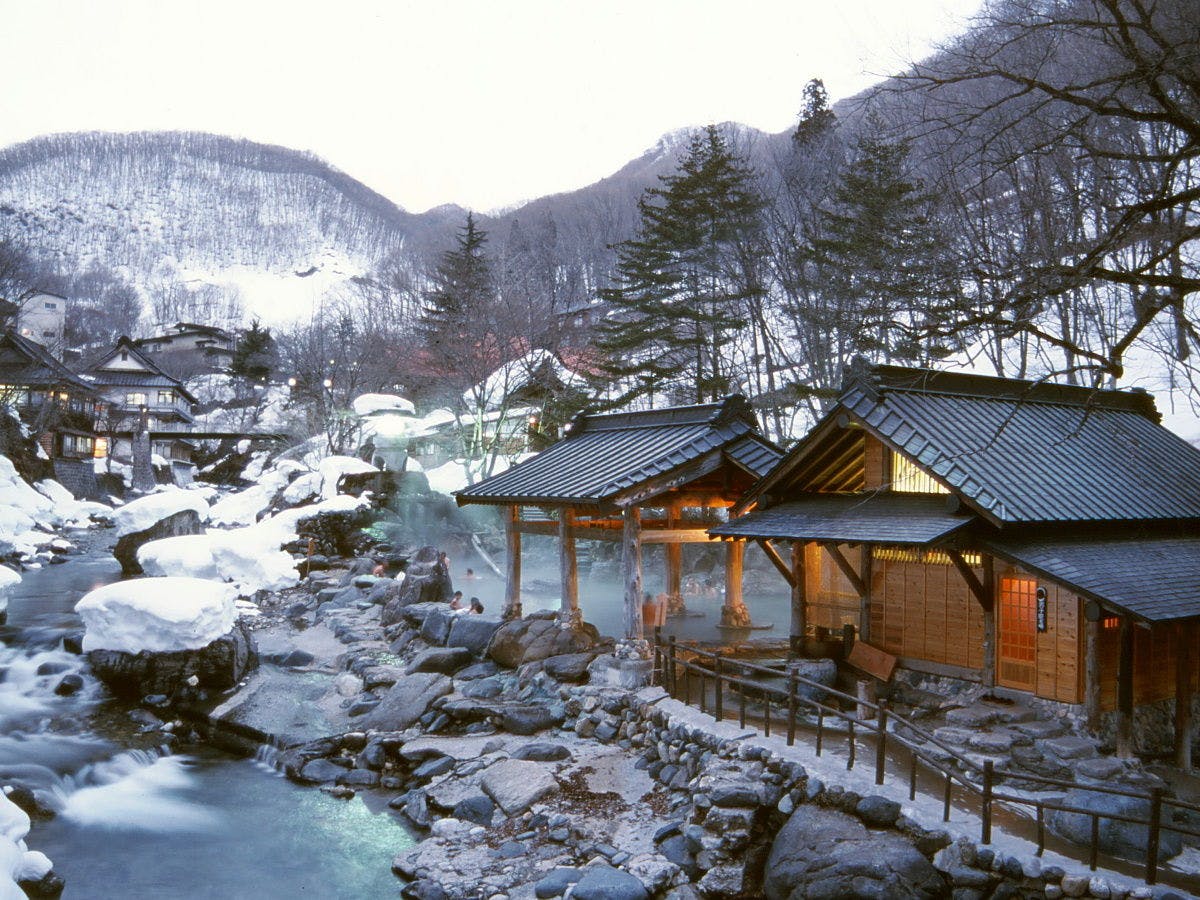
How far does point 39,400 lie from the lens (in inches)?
1898

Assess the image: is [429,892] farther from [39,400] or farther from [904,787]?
[39,400]

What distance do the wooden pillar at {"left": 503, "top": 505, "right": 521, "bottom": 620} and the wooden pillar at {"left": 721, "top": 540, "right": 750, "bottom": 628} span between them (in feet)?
16.0

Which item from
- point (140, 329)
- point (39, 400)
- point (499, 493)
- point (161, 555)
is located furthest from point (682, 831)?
point (140, 329)

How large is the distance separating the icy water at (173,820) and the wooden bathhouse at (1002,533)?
7.90 metres

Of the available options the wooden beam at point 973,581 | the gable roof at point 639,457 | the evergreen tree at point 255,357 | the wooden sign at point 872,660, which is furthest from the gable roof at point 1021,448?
the evergreen tree at point 255,357

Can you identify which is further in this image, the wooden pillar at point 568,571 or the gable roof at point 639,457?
the wooden pillar at point 568,571

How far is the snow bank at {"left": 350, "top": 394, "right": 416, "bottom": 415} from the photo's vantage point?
42812mm

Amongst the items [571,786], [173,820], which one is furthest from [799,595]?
[173,820]

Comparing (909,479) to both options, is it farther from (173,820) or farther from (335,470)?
(335,470)

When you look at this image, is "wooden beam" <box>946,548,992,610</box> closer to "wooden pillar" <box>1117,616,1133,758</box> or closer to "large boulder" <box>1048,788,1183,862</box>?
"wooden pillar" <box>1117,616,1133,758</box>

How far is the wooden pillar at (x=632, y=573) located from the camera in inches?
547

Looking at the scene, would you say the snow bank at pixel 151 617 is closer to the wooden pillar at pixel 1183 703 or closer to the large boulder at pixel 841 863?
the large boulder at pixel 841 863

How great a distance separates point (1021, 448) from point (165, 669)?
17.2 m

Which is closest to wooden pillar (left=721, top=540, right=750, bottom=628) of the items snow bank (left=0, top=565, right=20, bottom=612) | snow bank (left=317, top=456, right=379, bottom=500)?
snow bank (left=0, top=565, right=20, bottom=612)
